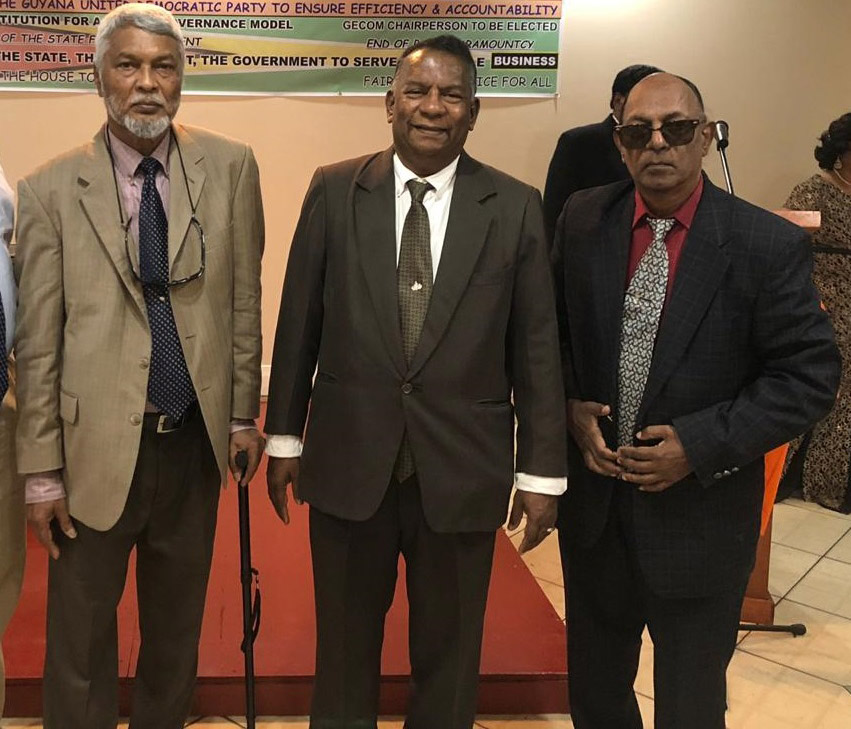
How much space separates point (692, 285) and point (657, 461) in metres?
0.33

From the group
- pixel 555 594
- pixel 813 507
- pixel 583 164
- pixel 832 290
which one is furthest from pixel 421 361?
pixel 813 507

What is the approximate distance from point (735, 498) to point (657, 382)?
0.29 metres

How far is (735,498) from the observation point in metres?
1.58

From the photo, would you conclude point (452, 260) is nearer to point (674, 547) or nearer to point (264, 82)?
point (674, 547)

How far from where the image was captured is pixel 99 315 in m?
1.55

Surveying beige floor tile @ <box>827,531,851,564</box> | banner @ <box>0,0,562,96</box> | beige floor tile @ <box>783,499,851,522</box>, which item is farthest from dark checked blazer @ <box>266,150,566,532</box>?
beige floor tile @ <box>783,499,851,522</box>

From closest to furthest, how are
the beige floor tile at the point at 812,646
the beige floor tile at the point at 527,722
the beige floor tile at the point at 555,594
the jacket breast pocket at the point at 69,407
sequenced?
the jacket breast pocket at the point at 69,407 < the beige floor tile at the point at 527,722 < the beige floor tile at the point at 812,646 < the beige floor tile at the point at 555,594

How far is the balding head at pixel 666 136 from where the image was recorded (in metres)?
1.47

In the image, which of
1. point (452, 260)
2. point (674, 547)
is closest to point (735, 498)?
point (674, 547)

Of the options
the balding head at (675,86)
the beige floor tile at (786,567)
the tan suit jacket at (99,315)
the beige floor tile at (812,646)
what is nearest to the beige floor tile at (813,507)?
the beige floor tile at (786,567)

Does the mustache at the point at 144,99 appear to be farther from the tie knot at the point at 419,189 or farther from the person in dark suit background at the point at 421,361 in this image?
the tie knot at the point at 419,189

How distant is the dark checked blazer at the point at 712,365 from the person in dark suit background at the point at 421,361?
11 centimetres

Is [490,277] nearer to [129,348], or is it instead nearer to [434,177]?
[434,177]

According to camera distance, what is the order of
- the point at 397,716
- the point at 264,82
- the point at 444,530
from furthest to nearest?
the point at 264,82
the point at 397,716
the point at 444,530
